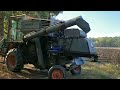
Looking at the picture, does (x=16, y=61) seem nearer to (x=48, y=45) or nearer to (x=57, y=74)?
(x=48, y=45)

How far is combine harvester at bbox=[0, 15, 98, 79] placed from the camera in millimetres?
9719

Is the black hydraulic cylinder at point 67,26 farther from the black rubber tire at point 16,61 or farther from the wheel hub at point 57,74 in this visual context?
the wheel hub at point 57,74

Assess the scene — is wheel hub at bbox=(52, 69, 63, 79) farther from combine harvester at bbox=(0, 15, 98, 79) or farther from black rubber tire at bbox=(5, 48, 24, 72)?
black rubber tire at bbox=(5, 48, 24, 72)

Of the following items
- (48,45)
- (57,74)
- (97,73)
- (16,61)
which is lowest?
(97,73)

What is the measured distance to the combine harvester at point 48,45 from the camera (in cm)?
972

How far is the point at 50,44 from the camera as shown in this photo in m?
10.8

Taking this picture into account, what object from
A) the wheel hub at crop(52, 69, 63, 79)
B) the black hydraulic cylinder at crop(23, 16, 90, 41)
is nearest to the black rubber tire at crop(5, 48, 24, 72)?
the black hydraulic cylinder at crop(23, 16, 90, 41)

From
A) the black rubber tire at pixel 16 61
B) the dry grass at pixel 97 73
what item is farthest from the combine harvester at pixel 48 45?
the dry grass at pixel 97 73

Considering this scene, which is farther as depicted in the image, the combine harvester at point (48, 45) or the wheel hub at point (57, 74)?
the combine harvester at point (48, 45)

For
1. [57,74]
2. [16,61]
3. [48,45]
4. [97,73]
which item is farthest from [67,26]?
[97,73]

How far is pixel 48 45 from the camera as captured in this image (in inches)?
428

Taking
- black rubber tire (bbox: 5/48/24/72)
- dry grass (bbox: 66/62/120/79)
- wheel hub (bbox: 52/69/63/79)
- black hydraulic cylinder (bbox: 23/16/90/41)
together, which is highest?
black hydraulic cylinder (bbox: 23/16/90/41)
